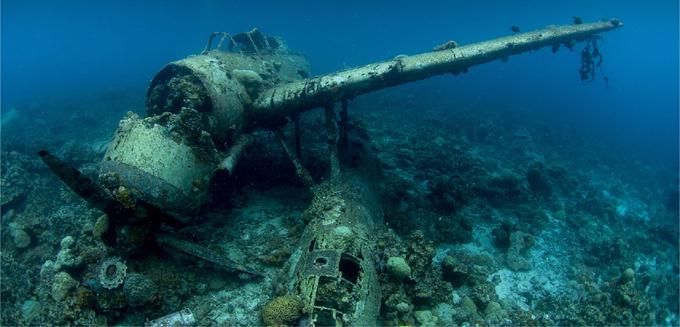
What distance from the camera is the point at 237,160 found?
8617mm

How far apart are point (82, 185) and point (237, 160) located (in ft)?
11.0

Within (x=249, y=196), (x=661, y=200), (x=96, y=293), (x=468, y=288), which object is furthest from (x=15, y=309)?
(x=661, y=200)

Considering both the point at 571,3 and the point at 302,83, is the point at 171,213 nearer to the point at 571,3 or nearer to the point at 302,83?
the point at 302,83

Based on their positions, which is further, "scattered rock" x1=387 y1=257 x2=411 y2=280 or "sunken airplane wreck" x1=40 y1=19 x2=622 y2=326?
"scattered rock" x1=387 y1=257 x2=411 y2=280

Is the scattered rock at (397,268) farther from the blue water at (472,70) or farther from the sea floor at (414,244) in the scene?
the blue water at (472,70)

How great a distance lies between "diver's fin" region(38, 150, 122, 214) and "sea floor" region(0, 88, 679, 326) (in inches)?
31.7

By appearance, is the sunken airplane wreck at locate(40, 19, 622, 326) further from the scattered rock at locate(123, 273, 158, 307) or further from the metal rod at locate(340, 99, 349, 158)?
the scattered rock at locate(123, 273, 158, 307)

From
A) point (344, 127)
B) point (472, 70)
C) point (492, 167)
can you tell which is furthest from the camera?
point (472, 70)

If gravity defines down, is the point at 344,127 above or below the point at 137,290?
above

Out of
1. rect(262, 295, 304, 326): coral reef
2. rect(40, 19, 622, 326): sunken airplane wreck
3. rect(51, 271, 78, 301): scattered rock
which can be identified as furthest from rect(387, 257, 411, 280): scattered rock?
rect(51, 271, 78, 301): scattered rock

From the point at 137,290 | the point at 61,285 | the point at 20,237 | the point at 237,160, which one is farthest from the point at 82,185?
the point at 20,237

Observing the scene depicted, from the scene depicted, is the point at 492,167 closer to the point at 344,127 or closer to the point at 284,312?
the point at 344,127

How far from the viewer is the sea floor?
23.0 ft

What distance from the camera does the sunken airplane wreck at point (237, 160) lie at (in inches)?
224
